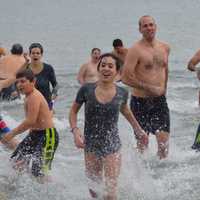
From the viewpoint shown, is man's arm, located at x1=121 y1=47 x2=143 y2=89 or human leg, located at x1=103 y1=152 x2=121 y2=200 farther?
man's arm, located at x1=121 y1=47 x2=143 y2=89

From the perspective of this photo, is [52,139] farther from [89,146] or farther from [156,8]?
[156,8]

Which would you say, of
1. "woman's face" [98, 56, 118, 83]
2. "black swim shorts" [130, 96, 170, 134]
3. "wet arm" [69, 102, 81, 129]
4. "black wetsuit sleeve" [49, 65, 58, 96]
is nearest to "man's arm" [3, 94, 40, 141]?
"wet arm" [69, 102, 81, 129]

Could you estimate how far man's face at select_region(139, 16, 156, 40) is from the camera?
838cm

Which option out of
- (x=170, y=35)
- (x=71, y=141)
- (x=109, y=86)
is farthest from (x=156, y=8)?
(x=109, y=86)

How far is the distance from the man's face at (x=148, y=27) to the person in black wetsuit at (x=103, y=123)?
5.00 feet

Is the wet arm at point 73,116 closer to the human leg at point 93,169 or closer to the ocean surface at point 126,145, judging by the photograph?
the human leg at point 93,169

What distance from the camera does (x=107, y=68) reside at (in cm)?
691

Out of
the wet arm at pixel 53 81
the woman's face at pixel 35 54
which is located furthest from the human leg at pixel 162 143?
the woman's face at pixel 35 54

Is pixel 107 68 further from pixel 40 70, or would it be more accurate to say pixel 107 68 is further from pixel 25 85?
pixel 40 70

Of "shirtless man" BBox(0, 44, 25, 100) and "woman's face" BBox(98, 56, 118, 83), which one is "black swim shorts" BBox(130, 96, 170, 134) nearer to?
"woman's face" BBox(98, 56, 118, 83)

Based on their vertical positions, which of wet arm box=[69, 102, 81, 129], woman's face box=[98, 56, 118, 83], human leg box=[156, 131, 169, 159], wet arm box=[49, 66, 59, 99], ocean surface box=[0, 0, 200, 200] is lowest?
ocean surface box=[0, 0, 200, 200]

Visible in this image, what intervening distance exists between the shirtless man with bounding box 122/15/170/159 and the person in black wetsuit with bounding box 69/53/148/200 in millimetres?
1502

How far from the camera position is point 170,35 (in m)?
31.8

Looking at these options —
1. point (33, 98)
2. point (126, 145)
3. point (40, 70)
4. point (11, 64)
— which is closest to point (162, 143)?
point (126, 145)
